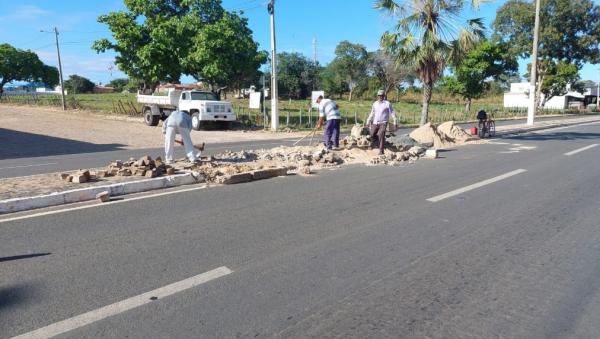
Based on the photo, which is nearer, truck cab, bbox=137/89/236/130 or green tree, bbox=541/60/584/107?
truck cab, bbox=137/89/236/130

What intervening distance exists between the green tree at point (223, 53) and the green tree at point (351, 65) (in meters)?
54.6

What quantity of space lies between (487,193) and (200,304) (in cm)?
576

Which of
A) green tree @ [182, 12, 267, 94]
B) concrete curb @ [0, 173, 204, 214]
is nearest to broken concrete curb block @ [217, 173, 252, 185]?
concrete curb @ [0, 173, 204, 214]

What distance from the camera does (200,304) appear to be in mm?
3479

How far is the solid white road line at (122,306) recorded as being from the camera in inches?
121

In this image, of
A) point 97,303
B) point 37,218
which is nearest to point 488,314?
point 97,303

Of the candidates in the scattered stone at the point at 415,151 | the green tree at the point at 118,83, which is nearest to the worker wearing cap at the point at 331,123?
the scattered stone at the point at 415,151

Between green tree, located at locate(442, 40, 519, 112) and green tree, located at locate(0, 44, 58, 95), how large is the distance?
200 feet

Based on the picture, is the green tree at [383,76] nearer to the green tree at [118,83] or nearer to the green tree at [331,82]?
the green tree at [331,82]

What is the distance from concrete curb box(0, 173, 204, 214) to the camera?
6336 mm

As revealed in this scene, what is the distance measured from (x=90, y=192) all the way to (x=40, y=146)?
38.9ft

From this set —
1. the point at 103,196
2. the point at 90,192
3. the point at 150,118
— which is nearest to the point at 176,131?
the point at 90,192

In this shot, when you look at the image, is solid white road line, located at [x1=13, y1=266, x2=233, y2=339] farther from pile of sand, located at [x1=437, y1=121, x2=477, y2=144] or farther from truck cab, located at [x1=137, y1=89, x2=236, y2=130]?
truck cab, located at [x1=137, y1=89, x2=236, y2=130]

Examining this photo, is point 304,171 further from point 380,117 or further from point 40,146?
point 40,146
